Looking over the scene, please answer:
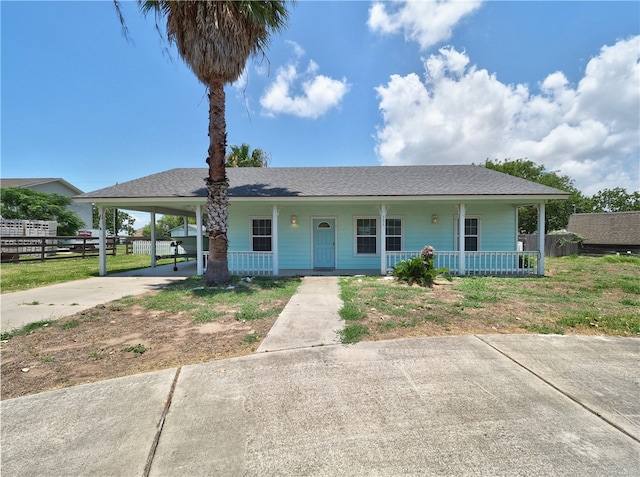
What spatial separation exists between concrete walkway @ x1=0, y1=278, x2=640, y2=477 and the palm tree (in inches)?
219

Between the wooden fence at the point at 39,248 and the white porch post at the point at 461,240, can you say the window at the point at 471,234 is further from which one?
the wooden fence at the point at 39,248

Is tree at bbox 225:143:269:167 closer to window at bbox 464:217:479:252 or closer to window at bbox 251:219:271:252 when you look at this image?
window at bbox 251:219:271:252

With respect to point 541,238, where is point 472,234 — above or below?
above

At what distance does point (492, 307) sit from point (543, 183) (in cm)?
3625

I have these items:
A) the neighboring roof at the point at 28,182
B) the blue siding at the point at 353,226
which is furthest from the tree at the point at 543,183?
the neighboring roof at the point at 28,182

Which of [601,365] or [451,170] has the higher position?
[451,170]

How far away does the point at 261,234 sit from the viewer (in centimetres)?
1224

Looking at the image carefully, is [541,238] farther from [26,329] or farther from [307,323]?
[26,329]

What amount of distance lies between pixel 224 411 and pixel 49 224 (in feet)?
84.2

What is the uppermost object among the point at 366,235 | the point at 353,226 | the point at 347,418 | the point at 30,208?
the point at 30,208

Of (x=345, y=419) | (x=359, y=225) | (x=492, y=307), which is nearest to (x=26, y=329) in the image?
(x=345, y=419)

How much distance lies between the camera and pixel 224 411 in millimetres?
2646

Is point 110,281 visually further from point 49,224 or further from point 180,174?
point 49,224

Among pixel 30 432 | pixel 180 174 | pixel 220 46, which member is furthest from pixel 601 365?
pixel 180 174
